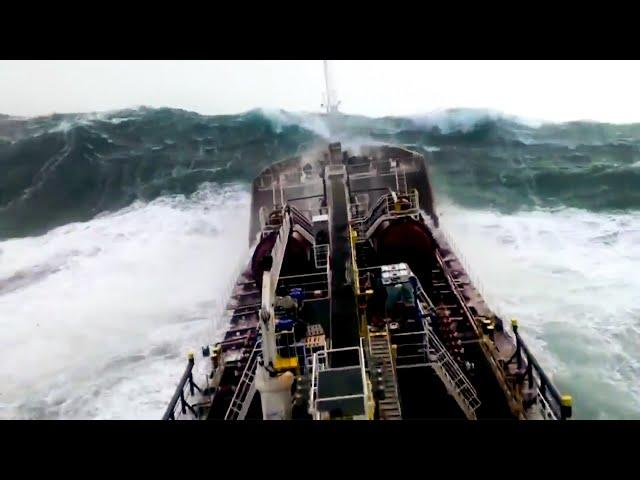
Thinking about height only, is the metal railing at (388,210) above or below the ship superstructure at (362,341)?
above

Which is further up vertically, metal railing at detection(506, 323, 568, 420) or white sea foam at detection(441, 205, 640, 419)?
white sea foam at detection(441, 205, 640, 419)

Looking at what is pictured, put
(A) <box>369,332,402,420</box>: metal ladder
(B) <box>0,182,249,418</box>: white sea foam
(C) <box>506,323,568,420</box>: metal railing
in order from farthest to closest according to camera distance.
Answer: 1. (B) <box>0,182,249,418</box>: white sea foam
2. (C) <box>506,323,568,420</box>: metal railing
3. (A) <box>369,332,402,420</box>: metal ladder

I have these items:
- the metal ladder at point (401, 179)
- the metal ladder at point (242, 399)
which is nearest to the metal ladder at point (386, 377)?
the metal ladder at point (242, 399)

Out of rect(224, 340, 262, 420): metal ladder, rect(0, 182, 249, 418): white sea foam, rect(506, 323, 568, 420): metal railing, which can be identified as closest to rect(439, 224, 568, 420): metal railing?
rect(506, 323, 568, 420): metal railing

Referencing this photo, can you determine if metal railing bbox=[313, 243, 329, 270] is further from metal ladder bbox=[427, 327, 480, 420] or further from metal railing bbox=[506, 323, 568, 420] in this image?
metal railing bbox=[506, 323, 568, 420]

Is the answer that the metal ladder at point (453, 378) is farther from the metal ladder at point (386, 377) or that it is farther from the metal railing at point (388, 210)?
the metal railing at point (388, 210)

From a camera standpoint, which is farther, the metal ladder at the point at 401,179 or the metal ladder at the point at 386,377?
the metal ladder at the point at 401,179
